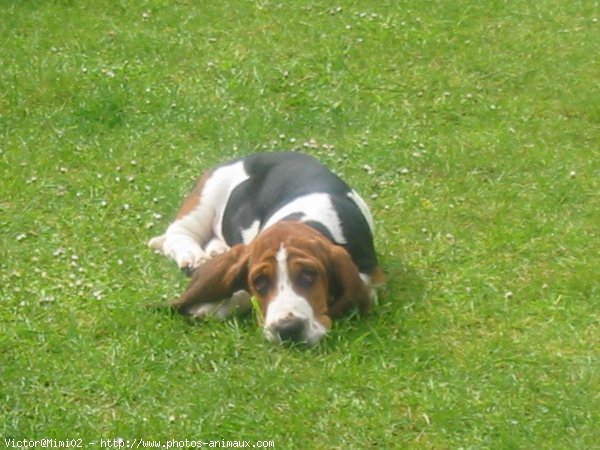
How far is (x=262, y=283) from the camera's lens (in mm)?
7309

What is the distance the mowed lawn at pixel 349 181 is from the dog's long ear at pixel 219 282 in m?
0.14

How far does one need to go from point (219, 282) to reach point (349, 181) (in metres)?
2.43

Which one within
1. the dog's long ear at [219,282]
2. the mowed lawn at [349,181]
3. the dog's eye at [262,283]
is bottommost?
the mowed lawn at [349,181]

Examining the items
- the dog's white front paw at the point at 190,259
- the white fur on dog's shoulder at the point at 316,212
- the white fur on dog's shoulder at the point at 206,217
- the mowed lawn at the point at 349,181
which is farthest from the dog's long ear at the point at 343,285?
the white fur on dog's shoulder at the point at 206,217

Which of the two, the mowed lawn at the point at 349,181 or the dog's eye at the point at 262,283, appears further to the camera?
the dog's eye at the point at 262,283

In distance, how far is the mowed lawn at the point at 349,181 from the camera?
22.0 feet

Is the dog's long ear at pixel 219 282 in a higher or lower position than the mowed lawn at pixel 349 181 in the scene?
higher

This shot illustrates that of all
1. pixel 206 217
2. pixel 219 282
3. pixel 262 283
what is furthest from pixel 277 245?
pixel 206 217

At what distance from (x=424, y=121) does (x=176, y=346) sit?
4.23m

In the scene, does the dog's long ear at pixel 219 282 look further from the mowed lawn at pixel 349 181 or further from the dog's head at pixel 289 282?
the mowed lawn at pixel 349 181

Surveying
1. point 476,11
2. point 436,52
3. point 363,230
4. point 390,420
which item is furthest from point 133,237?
point 476,11

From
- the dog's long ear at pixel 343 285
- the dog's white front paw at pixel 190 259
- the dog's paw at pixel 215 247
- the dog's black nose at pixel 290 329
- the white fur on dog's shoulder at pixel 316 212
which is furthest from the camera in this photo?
the dog's paw at pixel 215 247

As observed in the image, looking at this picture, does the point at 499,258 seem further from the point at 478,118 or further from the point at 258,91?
the point at 258,91

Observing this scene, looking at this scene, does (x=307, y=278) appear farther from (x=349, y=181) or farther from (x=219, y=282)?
(x=349, y=181)
